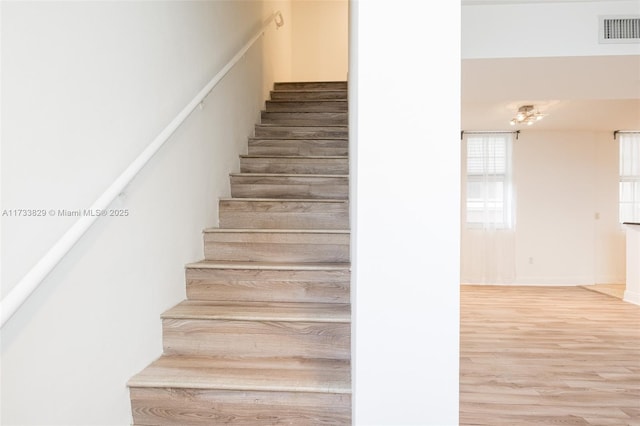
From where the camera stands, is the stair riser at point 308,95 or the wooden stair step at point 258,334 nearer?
the wooden stair step at point 258,334

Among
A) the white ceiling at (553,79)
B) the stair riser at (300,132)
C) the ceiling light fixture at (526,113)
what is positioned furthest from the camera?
the ceiling light fixture at (526,113)

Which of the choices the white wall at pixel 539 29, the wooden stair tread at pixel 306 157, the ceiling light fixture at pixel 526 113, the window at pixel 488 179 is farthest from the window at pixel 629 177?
the wooden stair tread at pixel 306 157

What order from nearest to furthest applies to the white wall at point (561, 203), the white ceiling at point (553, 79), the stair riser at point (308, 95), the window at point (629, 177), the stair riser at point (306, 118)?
the white ceiling at point (553, 79), the stair riser at point (306, 118), the stair riser at point (308, 95), the white wall at point (561, 203), the window at point (629, 177)

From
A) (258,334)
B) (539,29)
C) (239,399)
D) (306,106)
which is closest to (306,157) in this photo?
(306,106)

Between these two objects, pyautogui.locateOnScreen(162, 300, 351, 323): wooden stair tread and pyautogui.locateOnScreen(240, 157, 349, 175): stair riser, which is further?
pyautogui.locateOnScreen(240, 157, 349, 175): stair riser

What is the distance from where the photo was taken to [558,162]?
6.34m

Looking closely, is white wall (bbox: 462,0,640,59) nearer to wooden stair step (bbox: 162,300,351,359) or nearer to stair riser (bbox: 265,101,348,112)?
stair riser (bbox: 265,101,348,112)

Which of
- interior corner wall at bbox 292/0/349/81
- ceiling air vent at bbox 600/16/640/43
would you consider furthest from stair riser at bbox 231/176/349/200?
interior corner wall at bbox 292/0/349/81

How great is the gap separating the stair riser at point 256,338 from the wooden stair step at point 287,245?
1.77ft

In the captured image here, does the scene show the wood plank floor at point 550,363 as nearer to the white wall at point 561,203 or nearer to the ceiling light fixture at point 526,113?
the white wall at point 561,203

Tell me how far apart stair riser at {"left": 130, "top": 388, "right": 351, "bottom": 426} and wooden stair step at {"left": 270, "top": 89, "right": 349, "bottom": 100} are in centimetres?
317

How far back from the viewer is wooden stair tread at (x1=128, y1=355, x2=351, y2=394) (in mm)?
1457

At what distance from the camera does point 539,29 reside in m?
2.53

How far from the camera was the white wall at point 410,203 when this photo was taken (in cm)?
98
